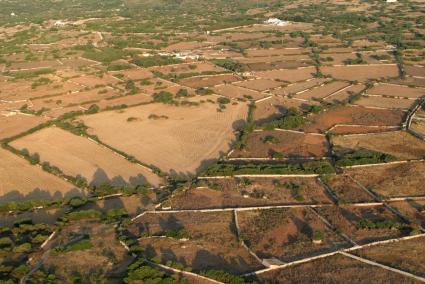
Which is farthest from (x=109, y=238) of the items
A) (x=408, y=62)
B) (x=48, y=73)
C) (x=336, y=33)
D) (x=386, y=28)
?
(x=386, y=28)

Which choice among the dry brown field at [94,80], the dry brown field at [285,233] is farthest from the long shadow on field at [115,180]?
the dry brown field at [94,80]

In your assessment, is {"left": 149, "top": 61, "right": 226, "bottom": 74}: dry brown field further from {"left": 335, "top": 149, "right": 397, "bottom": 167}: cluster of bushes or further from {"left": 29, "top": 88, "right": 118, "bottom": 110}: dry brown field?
{"left": 335, "top": 149, "right": 397, "bottom": 167}: cluster of bushes

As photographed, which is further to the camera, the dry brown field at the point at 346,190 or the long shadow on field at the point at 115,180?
the long shadow on field at the point at 115,180

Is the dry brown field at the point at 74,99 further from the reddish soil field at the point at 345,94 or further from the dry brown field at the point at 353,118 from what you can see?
the reddish soil field at the point at 345,94

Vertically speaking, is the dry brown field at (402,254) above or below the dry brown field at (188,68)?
above

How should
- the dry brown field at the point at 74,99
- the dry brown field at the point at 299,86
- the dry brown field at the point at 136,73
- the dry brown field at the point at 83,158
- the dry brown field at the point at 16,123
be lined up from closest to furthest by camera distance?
the dry brown field at the point at 83,158 < the dry brown field at the point at 16,123 < the dry brown field at the point at 74,99 < the dry brown field at the point at 299,86 < the dry brown field at the point at 136,73

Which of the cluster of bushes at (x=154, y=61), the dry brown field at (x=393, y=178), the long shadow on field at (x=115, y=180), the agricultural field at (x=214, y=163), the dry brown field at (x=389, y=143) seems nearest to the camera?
the agricultural field at (x=214, y=163)
